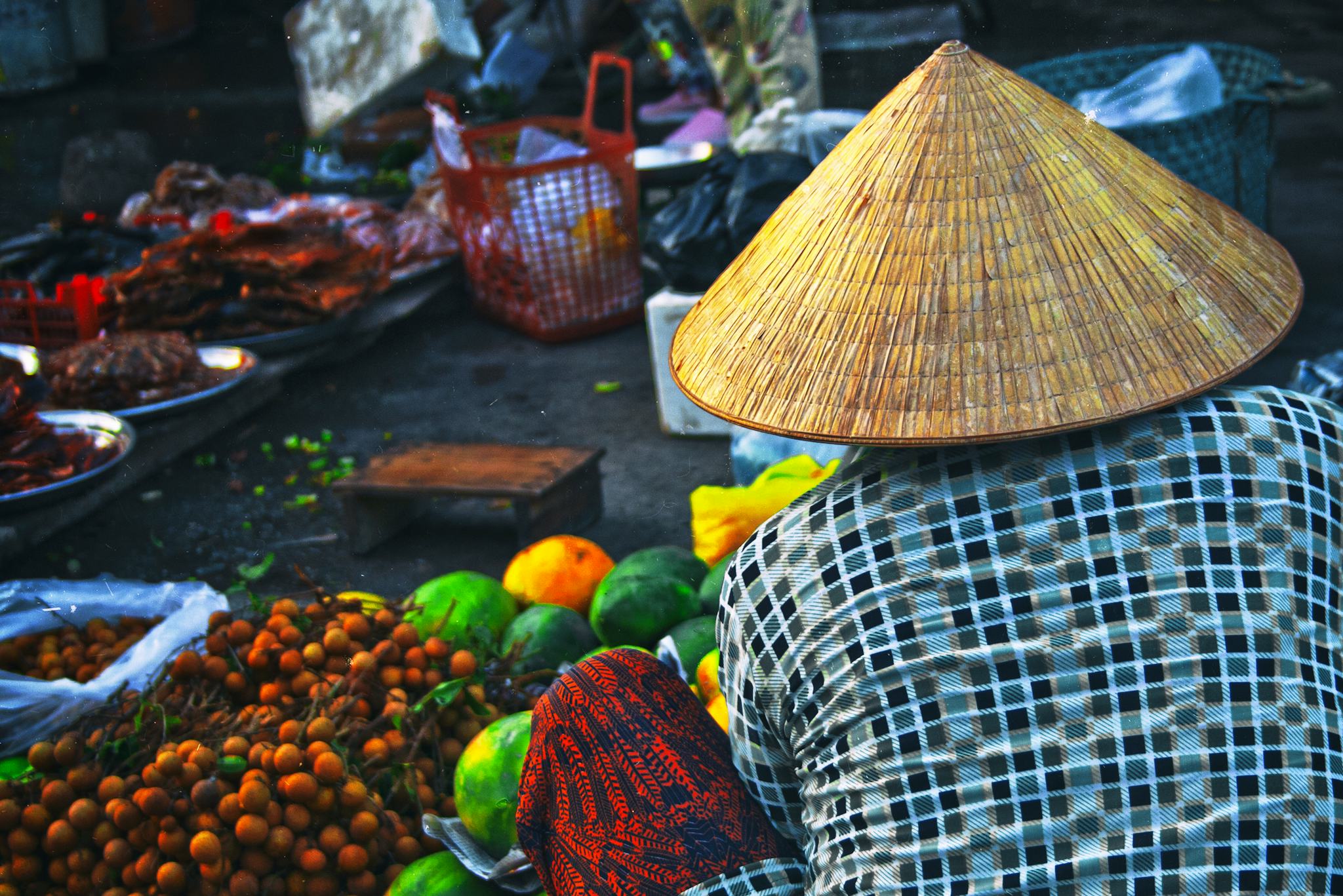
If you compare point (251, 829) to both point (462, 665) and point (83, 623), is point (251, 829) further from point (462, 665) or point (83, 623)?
point (83, 623)

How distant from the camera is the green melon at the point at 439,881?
1.71 meters

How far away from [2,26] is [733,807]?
36.5 feet

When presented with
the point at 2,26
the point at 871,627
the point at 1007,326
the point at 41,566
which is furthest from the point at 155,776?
the point at 2,26

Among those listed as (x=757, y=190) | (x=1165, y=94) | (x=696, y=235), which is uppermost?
(x=1165, y=94)

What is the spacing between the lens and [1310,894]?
1.12m

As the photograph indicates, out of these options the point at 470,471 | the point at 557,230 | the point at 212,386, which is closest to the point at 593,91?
the point at 557,230

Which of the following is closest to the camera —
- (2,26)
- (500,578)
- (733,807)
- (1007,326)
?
(1007,326)

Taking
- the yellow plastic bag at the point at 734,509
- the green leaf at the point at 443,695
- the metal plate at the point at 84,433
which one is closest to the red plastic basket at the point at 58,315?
the metal plate at the point at 84,433

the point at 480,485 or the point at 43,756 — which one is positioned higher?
the point at 43,756

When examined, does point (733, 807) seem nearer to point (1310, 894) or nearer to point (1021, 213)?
point (1310, 894)

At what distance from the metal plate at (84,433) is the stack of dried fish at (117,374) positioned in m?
0.17

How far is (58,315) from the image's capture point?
4.38m

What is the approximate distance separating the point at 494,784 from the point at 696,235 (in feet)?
8.07

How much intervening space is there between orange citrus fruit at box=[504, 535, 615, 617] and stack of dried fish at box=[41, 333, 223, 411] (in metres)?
1.93
